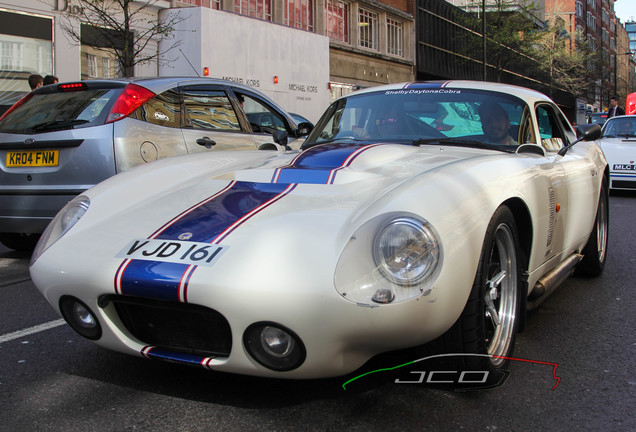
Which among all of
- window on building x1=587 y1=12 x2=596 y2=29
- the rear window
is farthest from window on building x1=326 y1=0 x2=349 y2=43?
window on building x1=587 y1=12 x2=596 y2=29

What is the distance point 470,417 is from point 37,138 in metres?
4.16

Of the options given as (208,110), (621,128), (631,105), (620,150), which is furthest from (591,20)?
(208,110)

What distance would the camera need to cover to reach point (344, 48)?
1074 inches

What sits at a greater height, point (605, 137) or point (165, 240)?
point (605, 137)

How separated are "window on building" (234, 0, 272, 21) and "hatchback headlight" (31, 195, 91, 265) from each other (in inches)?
767

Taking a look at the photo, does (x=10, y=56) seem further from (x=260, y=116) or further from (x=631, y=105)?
A: (x=631, y=105)

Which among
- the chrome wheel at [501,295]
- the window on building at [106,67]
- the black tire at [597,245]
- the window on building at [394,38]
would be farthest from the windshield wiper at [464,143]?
the window on building at [394,38]

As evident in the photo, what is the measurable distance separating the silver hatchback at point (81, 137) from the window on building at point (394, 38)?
27.3 m

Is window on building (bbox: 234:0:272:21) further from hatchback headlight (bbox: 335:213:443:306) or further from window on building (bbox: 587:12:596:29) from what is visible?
window on building (bbox: 587:12:596:29)

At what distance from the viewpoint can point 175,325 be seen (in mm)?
2301

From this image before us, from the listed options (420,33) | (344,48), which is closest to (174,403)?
(344,48)

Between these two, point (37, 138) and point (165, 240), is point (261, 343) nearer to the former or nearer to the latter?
point (165, 240)

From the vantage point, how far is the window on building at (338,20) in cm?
2689

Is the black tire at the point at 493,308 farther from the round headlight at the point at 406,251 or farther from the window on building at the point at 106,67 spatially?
the window on building at the point at 106,67
